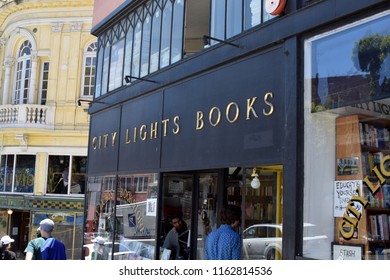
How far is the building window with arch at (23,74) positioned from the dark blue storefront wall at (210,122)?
12599mm

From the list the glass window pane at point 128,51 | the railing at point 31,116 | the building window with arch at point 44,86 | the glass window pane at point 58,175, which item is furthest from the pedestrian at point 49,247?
the building window with arch at point 44,86

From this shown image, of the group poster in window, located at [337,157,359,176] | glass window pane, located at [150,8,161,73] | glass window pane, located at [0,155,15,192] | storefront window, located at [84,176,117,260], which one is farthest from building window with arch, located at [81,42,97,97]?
poster in window, located at [337,157,359,176]

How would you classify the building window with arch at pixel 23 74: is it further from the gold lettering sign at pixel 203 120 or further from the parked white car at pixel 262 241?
the parked white car at pixel 262 241

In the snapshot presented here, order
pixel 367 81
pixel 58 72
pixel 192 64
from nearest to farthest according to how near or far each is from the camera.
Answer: pixel 367 81, pixel 192 64, pixel 58 72

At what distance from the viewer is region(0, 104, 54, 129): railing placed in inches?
787


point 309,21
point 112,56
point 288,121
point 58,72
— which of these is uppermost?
point 58,72

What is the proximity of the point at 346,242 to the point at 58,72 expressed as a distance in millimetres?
17720

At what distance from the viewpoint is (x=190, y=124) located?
24.6ft

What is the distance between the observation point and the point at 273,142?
18.8 ft

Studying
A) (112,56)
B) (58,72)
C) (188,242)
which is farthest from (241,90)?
(58,72)

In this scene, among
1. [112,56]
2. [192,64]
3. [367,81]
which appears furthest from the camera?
[112,56]

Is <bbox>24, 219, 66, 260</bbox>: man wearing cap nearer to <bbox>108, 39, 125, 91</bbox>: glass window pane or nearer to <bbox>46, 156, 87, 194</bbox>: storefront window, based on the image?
<bbox>108, 39, 125, 91</bbox>: glass window pane

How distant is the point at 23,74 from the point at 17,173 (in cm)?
437

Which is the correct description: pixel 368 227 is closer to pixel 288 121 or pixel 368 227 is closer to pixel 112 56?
pixel 288 121
